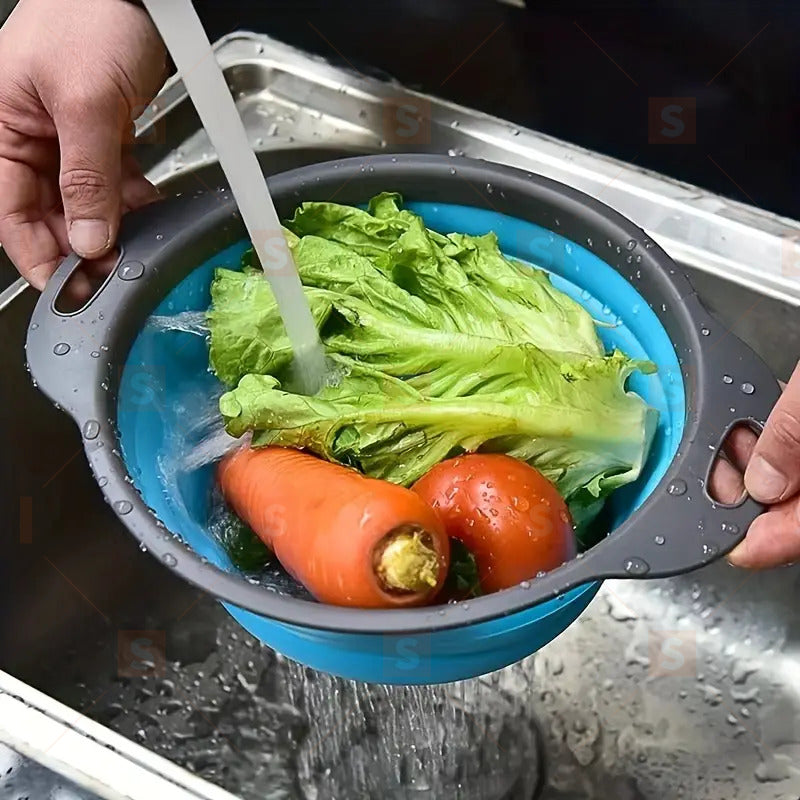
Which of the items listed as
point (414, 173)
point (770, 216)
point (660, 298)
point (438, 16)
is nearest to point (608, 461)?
point (660, 298)

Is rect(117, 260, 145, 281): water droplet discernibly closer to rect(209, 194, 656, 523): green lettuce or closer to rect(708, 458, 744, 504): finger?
rect(209, 194, 656, 523): green lettuce

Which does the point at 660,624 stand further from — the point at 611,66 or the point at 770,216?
the point at 611,66

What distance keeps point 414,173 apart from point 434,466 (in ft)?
0.73

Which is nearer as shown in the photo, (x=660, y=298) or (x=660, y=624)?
(x=660, y=298)

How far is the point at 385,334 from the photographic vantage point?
0.71 meters

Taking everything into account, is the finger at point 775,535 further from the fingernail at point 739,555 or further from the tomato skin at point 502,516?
the tomato skin at point 502,516

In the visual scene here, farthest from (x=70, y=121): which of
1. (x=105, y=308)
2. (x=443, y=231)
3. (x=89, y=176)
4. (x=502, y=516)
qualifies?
(x=502, y=516)

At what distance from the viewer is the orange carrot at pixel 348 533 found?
1.87ft

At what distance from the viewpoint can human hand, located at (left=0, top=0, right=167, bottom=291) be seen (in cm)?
72

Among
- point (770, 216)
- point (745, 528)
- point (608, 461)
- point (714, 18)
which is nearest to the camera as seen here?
point (745, 528)

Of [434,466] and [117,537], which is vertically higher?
[434,466]

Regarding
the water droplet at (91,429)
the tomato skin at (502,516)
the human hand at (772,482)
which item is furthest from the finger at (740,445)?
the water droplet at (91,429)

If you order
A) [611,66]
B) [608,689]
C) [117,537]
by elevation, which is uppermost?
[611,66]

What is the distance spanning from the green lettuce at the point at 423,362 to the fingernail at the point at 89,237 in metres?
0.08
